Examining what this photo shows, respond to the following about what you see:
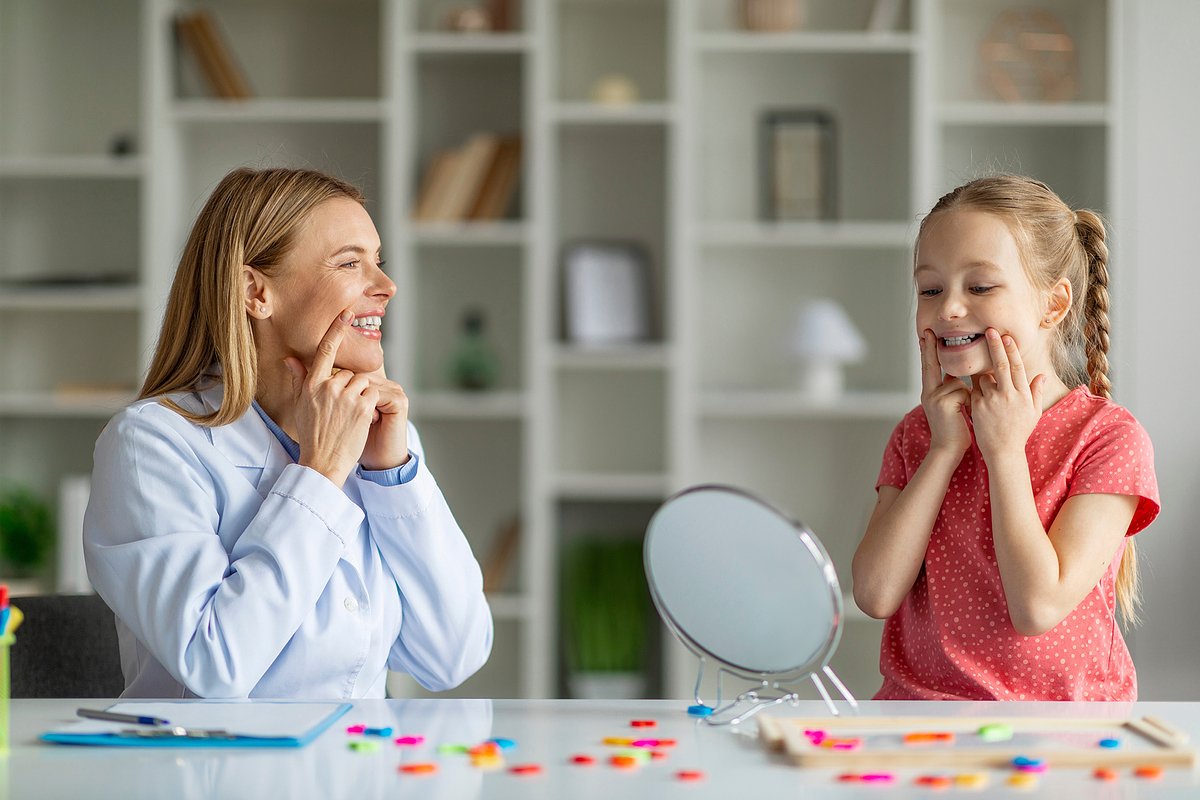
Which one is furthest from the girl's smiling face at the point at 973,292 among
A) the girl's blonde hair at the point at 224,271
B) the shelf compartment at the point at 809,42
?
the shelf compartment at the point at 809,42

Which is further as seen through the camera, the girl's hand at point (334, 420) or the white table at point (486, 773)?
the girl's hand at point (334, 420)

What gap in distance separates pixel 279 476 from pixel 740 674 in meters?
0.59

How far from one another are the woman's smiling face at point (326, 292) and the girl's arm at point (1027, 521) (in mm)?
738

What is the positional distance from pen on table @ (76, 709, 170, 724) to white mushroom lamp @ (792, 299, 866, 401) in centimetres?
236

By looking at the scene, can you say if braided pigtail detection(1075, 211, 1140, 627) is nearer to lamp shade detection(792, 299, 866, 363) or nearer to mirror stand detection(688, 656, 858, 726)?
mirror stand detection(688, 656, 858, 726)

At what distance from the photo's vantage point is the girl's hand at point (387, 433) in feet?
4.83

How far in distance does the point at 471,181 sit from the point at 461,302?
14.5 inches

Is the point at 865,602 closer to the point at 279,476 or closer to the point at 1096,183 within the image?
the point at 279,476

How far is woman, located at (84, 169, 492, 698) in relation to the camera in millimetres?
1261

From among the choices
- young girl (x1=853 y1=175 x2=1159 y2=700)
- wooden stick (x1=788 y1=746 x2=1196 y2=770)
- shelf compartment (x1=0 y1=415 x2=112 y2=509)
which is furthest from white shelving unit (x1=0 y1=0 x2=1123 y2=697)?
wooden stick (x1=788 y1=746 x2=1196 y2=770)

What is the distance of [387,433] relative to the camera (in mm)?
1468

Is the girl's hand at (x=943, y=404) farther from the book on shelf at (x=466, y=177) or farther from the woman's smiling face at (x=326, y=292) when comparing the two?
the book on shelf at (x=466, y=177)

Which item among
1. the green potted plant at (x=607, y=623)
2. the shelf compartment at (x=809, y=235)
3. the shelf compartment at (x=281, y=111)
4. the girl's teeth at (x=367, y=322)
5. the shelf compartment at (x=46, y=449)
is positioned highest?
the shelf compartment at (x=281, y=111)

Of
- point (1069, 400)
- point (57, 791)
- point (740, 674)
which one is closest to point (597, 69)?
point (1069, 400)
